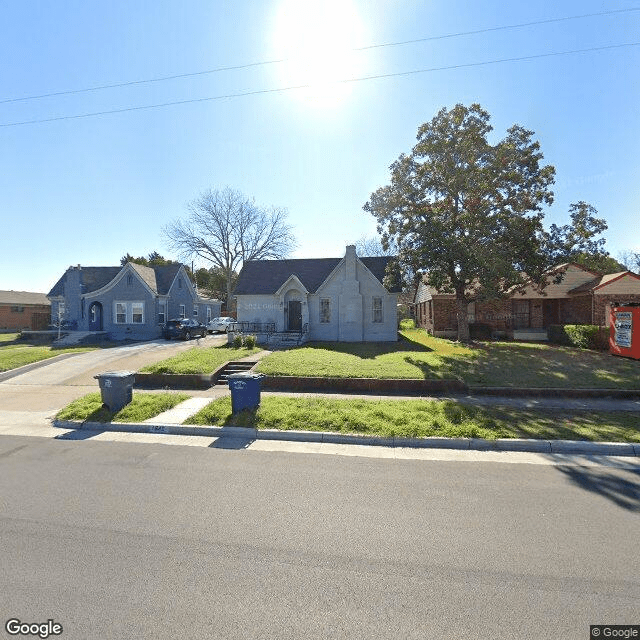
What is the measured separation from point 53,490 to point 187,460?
1.85 meters

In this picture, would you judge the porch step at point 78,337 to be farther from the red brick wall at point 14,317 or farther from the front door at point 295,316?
the red brick wall at point 14,317

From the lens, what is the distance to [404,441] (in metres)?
6.93

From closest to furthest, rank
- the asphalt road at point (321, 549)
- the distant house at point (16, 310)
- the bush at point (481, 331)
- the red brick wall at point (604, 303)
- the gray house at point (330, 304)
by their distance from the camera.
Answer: the asphalt road at point (321, 549), the red brick wall at point (604, 303), the gray house at point (330, 304), the bush at point (481, 331), the distant house at point (16, 310)

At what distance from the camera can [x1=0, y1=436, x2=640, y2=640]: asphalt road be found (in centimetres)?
281

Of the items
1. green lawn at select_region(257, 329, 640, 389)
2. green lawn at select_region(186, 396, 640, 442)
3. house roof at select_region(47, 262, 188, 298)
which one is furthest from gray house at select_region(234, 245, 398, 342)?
green lawn at select_region(186, 396, 640, 442)

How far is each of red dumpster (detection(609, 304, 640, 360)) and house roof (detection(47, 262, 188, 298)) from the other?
28541 millimetres

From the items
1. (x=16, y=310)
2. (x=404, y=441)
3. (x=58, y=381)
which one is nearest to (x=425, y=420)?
(x=404, y=441)

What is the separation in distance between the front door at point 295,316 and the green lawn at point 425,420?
14582mm

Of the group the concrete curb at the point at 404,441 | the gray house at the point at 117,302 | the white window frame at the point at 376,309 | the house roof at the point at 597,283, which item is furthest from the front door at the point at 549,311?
the gray house at the point at 117,302

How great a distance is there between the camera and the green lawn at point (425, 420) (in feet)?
23.3

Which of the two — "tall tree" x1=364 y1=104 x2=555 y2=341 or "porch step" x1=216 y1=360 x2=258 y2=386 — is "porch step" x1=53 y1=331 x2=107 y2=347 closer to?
"porch step" x1=216 y1=360 x2=258 y2=386

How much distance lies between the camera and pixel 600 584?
3.16 m

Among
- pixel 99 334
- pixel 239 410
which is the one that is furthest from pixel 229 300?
pixel 239 410

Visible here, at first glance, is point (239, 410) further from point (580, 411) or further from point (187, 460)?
point (580, 411)
